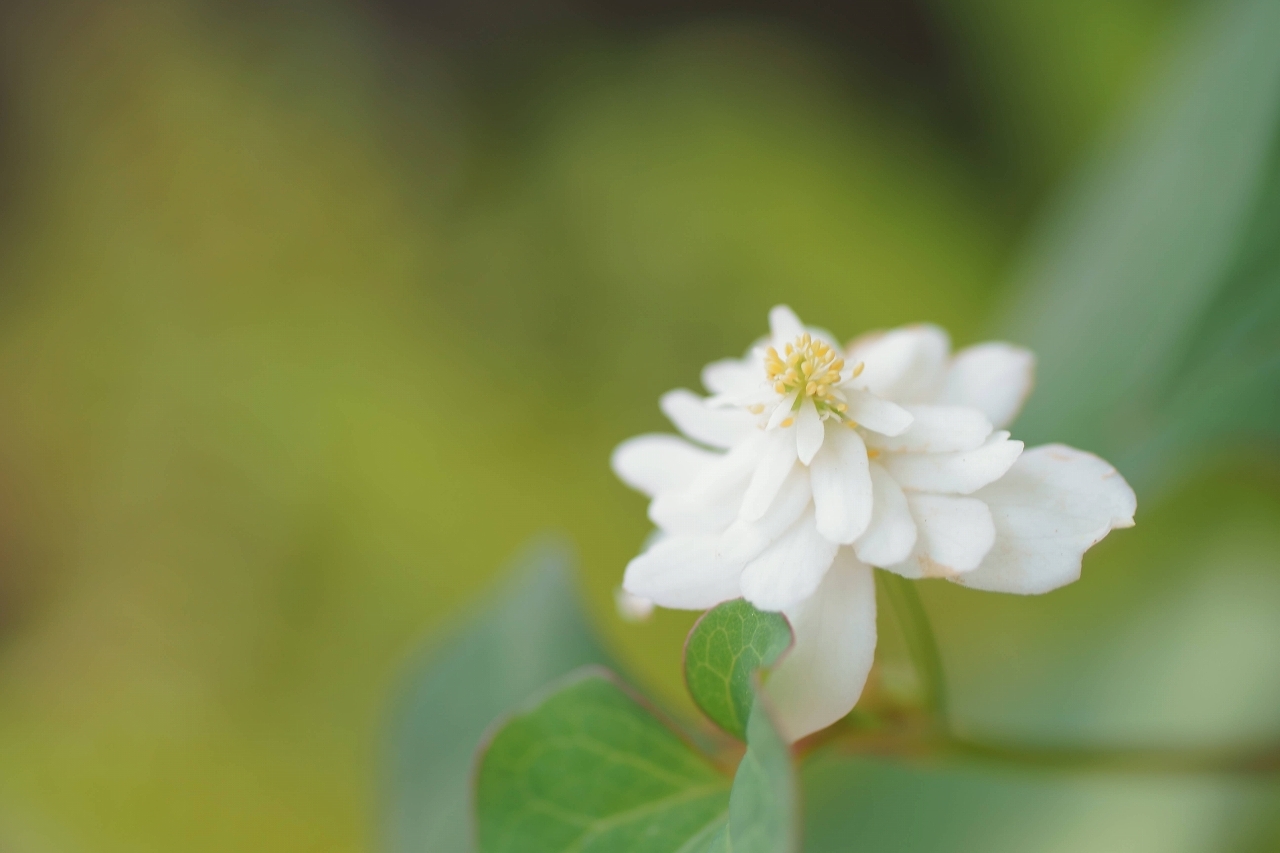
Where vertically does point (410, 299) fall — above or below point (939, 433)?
above

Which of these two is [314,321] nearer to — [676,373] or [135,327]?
[135,327]

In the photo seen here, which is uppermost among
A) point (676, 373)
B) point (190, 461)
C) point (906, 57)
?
point (906, 57)

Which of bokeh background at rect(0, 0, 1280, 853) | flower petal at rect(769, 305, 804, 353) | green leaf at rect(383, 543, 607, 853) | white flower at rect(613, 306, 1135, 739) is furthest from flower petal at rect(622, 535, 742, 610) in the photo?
bokeh background at rect(0, 0, 1280, 853)

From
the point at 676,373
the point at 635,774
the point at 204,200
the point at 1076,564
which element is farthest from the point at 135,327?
the point at 1076,564

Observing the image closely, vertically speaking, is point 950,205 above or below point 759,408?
above

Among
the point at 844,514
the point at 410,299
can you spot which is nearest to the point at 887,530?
the point at 844,514

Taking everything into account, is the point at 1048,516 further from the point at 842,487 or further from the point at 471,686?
the point at 471,686

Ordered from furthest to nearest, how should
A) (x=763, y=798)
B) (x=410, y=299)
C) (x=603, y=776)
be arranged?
(x=410, y=299), (x=603, y=776), (x=763, y=798)

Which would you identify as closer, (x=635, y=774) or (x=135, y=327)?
(x=635, y=774)
